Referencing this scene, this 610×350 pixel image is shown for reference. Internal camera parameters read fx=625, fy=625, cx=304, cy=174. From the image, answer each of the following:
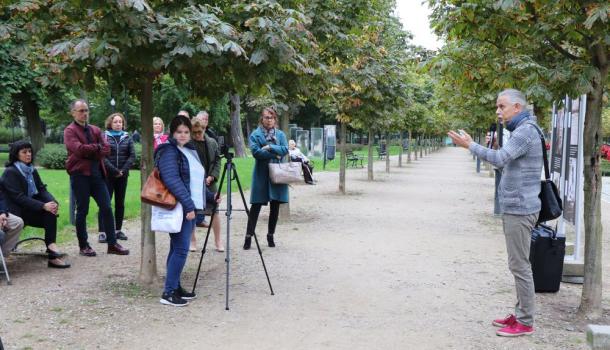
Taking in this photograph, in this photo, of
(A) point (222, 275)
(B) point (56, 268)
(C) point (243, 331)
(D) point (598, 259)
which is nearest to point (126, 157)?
(B) point (56, 268)

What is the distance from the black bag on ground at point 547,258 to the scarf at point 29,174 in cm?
548

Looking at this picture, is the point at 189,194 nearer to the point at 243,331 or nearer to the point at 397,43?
the point at 243,331

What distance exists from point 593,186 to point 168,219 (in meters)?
3.79

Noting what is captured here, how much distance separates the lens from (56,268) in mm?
7145

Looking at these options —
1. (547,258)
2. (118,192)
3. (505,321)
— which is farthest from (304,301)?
(118,192)

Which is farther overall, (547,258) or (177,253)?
(547,258)

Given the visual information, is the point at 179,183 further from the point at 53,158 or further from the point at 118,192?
the point at 53,158

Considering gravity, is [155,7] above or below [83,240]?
above

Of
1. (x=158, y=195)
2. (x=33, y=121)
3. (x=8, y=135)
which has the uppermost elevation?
(x=33, y=121)

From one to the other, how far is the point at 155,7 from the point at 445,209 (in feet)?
32.9

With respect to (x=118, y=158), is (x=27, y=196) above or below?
below

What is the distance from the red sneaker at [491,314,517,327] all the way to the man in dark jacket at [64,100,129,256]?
185 inches

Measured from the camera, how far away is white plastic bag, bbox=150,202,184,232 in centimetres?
557

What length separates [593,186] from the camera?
554 centimetres
